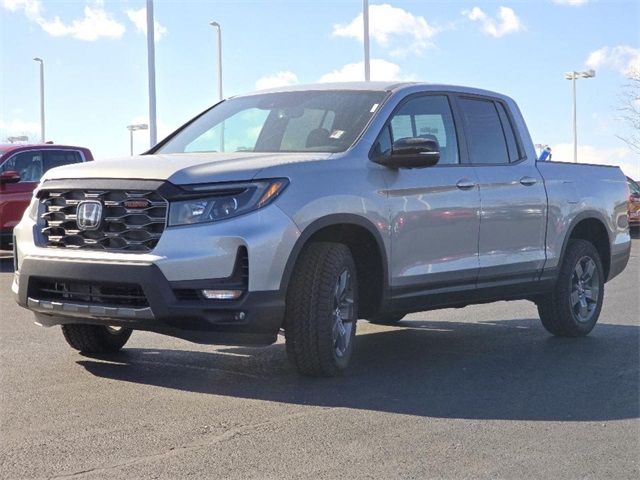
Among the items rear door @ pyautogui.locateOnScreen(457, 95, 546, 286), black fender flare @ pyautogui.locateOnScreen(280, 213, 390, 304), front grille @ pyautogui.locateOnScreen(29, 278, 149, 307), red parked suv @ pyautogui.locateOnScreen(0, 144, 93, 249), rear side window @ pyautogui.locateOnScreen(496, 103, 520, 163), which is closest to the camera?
front grille @ pyautogui.locateOnScreen(29, 278, 149, 307)

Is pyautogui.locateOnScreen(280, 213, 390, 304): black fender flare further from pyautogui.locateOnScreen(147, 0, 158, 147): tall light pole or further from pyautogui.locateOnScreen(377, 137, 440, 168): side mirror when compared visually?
pyautogui.locateOnScreen(147, 0, 158, 147): tall light pole

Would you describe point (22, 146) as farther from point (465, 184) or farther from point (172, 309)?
point (172, 309)

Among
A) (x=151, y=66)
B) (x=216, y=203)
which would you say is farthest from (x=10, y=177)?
(x=151, y=66)

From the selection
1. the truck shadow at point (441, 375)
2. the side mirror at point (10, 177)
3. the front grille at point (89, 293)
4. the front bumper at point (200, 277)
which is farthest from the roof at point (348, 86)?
the side mirror at point (10, 177)

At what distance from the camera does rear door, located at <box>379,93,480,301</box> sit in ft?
22.3

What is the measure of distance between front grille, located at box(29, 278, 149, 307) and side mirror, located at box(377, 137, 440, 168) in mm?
1859

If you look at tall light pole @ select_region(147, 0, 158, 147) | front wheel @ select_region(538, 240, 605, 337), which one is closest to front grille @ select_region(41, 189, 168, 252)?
front wheel @ select_region(538, 240, 605, 337)

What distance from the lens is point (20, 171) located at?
16078 mm

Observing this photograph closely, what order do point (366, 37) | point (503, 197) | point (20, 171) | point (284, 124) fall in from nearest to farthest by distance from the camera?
point (284, 124)
point (503, 197)
point (20, 171)
point (366, 37)

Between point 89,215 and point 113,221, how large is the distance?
186 millimetres

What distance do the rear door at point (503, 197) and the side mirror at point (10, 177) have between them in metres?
9.29

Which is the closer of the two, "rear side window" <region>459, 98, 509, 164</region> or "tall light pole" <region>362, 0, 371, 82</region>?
"rear side window" <region>459, 98, 509, 164</region>

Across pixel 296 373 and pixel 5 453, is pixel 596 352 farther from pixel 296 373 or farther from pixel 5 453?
pixel 5 453

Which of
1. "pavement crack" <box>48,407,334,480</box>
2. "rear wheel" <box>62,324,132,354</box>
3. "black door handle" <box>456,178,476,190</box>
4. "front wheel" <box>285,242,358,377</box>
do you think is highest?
"black door handle" <box>456,178,476,190</box>
